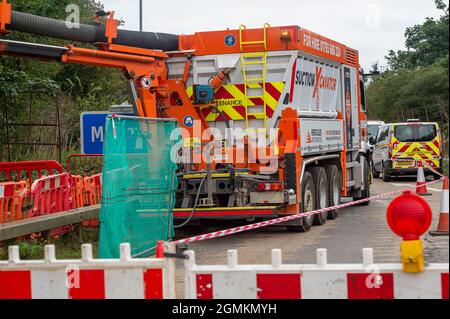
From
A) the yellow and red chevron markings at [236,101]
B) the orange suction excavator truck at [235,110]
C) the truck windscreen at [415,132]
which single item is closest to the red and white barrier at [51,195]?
the orange suction excavator truck at [235,110]

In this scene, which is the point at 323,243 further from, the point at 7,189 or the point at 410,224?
the point at 410,224

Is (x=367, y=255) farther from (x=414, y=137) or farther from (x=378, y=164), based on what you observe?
(x=378, y=164)

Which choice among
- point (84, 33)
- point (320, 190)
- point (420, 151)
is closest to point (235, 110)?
point (320, 190)

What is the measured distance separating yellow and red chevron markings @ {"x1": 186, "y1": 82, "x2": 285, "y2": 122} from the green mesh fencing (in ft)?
9.41

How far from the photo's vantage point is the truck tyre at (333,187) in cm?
1539

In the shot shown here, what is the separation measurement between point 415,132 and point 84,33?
17935 mm

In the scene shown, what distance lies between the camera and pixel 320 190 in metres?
14.6

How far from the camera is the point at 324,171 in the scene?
14.8 metres

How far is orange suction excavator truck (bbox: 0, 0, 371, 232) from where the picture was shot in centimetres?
1252

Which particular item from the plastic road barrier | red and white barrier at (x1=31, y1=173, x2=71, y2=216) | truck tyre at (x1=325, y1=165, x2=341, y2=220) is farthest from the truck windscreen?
the plastic road barrier

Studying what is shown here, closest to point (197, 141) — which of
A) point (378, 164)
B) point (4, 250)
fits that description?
point (4, 250)

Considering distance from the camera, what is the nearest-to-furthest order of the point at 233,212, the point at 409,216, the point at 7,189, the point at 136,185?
the point at 409,216 < the point at 136,185 < the point at 7,189 < the point at 233,212

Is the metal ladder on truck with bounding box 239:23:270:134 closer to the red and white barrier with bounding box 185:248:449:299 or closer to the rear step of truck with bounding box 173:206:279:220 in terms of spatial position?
the rear step of truck with bounding box 173:206:279:220
